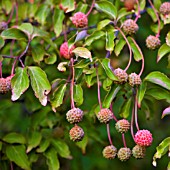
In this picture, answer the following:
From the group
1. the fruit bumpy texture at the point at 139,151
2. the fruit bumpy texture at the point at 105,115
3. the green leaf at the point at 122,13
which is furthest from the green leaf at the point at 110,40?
the fruit bumpy texture at the point at 139,151

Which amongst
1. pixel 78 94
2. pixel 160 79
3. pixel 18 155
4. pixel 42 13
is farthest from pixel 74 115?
pixel 42 13

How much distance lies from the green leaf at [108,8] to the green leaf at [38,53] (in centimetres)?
28

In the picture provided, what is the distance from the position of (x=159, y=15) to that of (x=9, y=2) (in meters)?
0.70

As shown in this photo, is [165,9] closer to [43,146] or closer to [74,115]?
[74,115]

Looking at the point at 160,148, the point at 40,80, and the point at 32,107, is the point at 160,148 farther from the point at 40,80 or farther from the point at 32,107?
the point at 32,107

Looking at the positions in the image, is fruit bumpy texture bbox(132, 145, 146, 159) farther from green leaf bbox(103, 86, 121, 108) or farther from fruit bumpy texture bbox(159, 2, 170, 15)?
fruit bumpy texture bbox(159, 2, 170, 15)

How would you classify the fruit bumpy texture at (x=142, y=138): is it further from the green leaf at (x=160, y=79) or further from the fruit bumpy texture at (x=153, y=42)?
the fruit bumpy texture at (x=153, y=42)

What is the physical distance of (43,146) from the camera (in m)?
1.96

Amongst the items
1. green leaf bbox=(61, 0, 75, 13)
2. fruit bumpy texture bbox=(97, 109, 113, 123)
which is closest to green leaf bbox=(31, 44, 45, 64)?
green leaf bbox=(61, 0, 75, 13)

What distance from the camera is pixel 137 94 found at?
1621 millimetres

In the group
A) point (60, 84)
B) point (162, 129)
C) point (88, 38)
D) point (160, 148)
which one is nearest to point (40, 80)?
point (60, 84)

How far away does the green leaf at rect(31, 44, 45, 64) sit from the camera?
1.87 meters

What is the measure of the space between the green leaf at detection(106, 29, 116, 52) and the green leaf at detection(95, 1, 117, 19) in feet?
0.35

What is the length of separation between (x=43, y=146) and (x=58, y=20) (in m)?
0.52
